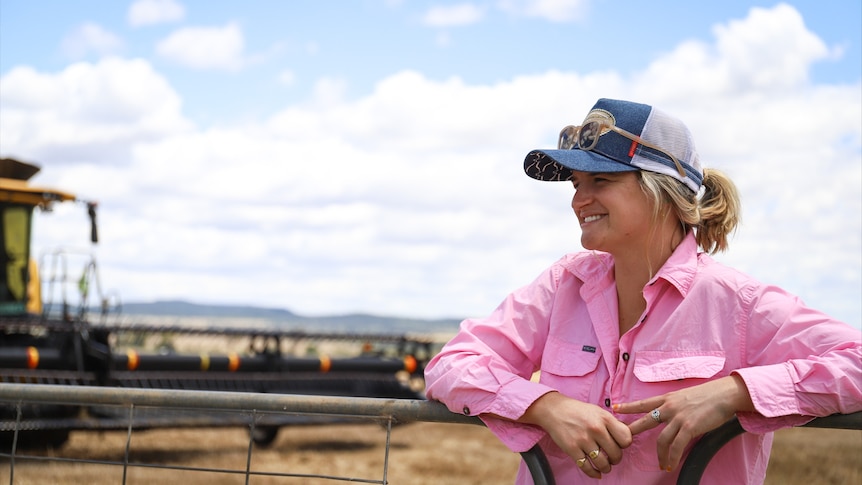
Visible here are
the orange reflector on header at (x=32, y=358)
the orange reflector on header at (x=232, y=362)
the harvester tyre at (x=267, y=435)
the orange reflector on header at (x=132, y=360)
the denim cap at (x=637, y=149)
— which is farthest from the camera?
the harvester tyre at (x=267, y=435)

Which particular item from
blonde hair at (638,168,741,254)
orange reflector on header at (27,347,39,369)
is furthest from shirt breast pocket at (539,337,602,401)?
orange reflector on header at (27,347,39,369)

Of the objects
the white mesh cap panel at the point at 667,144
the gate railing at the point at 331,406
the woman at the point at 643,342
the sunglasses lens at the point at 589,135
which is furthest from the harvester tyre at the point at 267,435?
the white mesh cap panel at the point at 667,144

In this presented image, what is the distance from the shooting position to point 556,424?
201 cm

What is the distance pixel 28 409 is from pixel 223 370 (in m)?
2.09

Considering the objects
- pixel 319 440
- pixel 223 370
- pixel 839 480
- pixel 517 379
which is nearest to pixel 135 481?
pixel 223 370

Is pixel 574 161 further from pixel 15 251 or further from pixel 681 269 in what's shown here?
pixel 15 251

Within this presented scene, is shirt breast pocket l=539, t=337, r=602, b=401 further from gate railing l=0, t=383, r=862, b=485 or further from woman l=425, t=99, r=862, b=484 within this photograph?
gate railing l=0, t=383, r=862, b=485

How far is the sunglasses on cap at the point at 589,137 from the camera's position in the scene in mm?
2123

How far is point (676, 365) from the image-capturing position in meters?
2.03

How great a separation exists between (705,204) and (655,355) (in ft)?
1.28

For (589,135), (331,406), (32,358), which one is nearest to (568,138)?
(589,135)

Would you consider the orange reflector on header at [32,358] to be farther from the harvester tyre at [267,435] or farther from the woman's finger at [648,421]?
the woman's finger at [648,421]

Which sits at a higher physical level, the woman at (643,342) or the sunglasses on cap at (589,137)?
the sunglasses on cap at (589,137)

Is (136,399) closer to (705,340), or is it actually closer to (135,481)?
(705,340)
